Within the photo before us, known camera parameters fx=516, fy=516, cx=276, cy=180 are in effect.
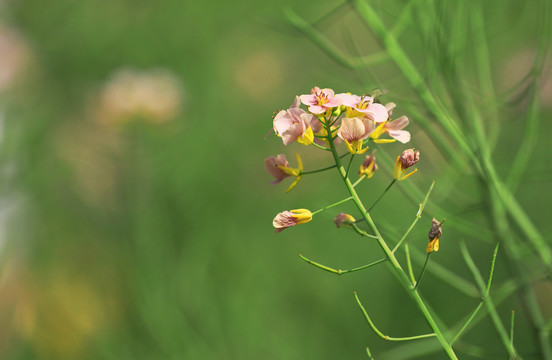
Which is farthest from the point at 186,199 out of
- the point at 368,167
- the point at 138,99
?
the point at 368,167

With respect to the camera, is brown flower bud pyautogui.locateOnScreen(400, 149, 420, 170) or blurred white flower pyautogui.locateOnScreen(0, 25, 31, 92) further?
blurred white flower pyautogui.locateOnScreen(0, 25, 31, 92)

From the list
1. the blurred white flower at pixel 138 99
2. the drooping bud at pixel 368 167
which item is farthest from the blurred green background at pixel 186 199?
the drooping bud at pixel 368 167

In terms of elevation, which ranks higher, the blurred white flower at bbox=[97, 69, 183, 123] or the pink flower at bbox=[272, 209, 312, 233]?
the blurred white flower at bbox=[97, 69, 183, 123]

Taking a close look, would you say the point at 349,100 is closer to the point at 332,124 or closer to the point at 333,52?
the point at 332,124

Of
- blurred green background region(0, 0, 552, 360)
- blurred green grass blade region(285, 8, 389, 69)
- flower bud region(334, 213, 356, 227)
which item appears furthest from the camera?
blurred green background region(0, 0, 552, 360)

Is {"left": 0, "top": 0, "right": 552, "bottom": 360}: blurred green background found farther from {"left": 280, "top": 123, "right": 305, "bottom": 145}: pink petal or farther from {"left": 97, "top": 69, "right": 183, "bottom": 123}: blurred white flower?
{"left": 280, "top": 123, "right": 305, "bottom": 145}: pink petal

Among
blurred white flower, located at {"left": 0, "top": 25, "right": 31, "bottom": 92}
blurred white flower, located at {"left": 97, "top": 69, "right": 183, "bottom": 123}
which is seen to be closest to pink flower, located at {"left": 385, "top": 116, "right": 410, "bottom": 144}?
blurred white flower, located at {"left": 97, "top": 69, "right": 183, "bottom": 123}

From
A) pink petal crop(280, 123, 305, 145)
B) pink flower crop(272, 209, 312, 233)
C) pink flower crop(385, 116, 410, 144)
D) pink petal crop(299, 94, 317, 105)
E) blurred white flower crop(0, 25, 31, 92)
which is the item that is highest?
blurred white flower crop(0, 25, 31, 92)

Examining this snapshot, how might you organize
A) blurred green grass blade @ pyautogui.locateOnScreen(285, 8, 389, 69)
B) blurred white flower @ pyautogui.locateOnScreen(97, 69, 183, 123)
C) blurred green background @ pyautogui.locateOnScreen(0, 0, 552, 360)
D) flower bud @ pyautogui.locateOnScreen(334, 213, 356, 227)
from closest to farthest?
flower bud @ pyautogui.locateOnScreen(334, 213, 356, 227) → blurred green grass blade @ pyautogui.locateOnScreen(285, 8, 389, 69) → blurred green background @ pyautogui.locateOnScreen(0, 0, 552, 360) → blurred white flower @ pyautogui.locateOnScreen(97, 69, 183, 123)
